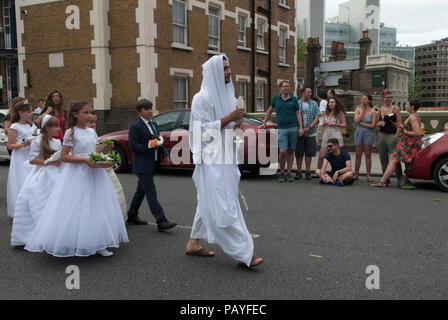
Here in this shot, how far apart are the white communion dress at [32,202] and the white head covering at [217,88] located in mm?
2116

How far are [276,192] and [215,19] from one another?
46.8ft

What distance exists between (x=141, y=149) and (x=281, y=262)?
2.23 metres

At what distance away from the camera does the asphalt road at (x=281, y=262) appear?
3689 mm

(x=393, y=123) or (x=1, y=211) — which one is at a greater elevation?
(x=393, y=123)

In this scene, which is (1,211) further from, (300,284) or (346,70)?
(346,70)

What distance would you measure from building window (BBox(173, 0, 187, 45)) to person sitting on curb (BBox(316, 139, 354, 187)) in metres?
11.0

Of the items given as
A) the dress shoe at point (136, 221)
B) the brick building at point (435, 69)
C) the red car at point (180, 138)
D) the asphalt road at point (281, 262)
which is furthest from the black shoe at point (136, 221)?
the brick building at point (435, 69)

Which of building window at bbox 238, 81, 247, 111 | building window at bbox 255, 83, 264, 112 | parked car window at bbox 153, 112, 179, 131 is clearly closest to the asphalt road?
parked car window at bbox 153, 112, 179, 131

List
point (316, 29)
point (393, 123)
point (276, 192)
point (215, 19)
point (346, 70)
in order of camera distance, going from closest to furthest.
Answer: point (276, 192) < point (393, 123) < point (215, 19) < point (346, 70) < point (316, 29)

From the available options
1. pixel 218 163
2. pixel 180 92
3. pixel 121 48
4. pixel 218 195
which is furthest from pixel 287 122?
pixel 121 48

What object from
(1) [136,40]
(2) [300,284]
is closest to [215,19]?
(1) [136,40]

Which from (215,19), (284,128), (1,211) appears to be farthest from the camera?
(215,19)

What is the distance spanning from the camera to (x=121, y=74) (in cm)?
1766

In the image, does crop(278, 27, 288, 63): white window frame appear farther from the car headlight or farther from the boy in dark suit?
the boy in dark suit
